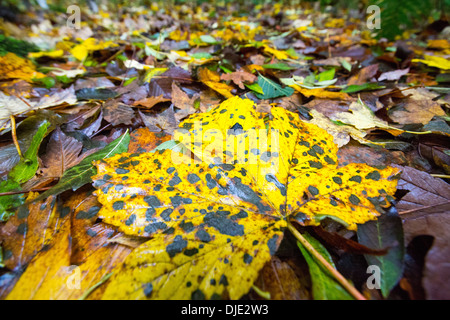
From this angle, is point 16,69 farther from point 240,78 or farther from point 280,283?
point 280,283

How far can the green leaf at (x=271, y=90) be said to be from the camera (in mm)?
1383

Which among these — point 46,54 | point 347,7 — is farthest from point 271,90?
point 347,7

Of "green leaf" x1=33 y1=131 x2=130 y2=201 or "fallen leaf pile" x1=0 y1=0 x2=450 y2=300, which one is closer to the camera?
"fallen leaf pile" x1=0 y1=0 x2=450 y2=300

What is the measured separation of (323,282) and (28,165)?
1320 mm

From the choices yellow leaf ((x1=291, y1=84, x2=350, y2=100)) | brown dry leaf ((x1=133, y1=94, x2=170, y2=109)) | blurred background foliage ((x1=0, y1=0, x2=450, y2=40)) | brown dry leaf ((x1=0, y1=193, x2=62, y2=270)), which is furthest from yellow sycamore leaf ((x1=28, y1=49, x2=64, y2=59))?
yellow leaf ((x1=291, y1=84, x2=350, y2=100))

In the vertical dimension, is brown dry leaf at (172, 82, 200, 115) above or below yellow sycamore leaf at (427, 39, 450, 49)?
below

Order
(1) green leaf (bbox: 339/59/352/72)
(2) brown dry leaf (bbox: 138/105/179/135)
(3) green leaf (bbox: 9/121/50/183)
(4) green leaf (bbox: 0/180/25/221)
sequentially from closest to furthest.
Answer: (4) green leaf (bbox: 0/180/25/221)
(3) green leaf (bbox: 9/121/50/183)
(2) brown dry leaf (bbox: 138/105/179/135)
(1) green leaf (bbox: 339/59/352/72)

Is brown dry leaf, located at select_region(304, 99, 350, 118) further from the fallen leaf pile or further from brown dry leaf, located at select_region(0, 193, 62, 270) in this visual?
brown dry leaf, located at select_region(0, 193, 62, 270)

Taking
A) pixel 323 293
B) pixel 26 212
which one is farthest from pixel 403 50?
pixel 26 212

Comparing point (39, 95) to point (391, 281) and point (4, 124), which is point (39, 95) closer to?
point (4, 124)

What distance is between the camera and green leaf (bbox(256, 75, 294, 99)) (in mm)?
1383

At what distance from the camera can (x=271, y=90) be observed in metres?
1.42

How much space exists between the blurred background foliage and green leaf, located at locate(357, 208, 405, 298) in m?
3.21

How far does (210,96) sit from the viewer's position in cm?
143
